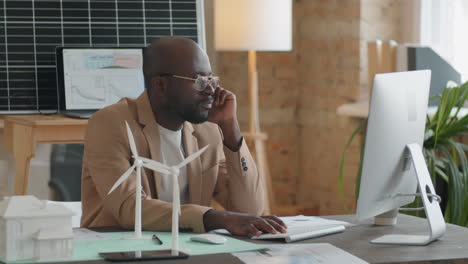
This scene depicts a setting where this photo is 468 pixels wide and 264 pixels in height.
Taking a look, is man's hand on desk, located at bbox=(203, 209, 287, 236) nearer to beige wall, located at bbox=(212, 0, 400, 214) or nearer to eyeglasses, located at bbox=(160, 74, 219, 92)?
eyeglasses, located at bbox=(160, 74, 219, 92)

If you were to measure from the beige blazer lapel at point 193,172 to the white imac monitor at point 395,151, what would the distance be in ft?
1.80

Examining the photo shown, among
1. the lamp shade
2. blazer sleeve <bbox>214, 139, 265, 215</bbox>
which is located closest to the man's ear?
blazer sleeve <bbox>214, 139, 265, 215</bbox>

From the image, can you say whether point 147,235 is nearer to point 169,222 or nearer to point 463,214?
point 169,222

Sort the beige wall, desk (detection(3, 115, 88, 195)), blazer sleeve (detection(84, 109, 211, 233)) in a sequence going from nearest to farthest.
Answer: blazer sleeve (detection(84, 109, 211, 233))
desk (detection(3, 115, 88, 195))
the beige wall

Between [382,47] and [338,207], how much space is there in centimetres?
99

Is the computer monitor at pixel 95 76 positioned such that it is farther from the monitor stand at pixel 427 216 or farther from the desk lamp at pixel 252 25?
the monitor stand at pixel 427 216

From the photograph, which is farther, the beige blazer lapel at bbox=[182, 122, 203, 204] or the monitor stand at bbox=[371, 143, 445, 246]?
the beige blazer lapel at bbox=[182, 122, 203, 204]

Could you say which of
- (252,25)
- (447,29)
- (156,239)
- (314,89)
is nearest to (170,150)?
(156,239)

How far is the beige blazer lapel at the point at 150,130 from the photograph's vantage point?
8.02 feet

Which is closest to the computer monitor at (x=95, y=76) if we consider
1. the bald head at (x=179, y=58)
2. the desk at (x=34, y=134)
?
the desk at (x=34, y=134)

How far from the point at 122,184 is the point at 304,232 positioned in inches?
19.8

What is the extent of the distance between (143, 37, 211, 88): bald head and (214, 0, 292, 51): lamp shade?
2.17m

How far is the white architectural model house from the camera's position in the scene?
184 cm

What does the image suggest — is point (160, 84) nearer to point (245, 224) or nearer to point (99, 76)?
point (245, 224)
